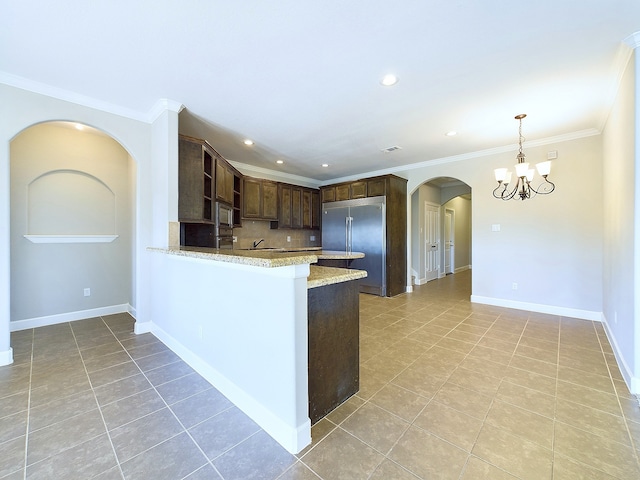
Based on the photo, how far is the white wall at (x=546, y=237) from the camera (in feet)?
11.9

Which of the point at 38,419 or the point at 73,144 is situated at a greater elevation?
the point at 73,144

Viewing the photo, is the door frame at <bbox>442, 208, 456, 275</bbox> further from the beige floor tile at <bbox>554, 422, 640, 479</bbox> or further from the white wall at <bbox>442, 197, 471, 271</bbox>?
the beige floor tile at <bbox>554, 422, 640, 479</bbox>

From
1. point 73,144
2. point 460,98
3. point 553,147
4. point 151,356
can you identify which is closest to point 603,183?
point 553,147

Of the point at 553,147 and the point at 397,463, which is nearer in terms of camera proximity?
the point at 397,463

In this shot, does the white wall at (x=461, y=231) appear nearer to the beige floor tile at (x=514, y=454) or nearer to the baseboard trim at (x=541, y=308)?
the baseboard trim at (x=541, y=308)

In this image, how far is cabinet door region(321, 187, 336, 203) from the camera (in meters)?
6.00

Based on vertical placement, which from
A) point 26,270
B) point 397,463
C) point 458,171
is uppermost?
point 458,171

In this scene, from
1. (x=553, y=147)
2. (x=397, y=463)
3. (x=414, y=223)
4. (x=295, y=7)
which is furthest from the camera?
(x=414, y=223)

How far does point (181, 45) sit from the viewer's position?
1947mm

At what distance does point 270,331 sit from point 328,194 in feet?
15.9

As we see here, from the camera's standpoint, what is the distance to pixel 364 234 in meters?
5.36

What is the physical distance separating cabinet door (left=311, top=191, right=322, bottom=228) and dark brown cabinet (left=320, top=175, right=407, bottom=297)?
2.62 ft

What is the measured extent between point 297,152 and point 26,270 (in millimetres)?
3958

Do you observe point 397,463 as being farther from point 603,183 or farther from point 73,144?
point 73,144
